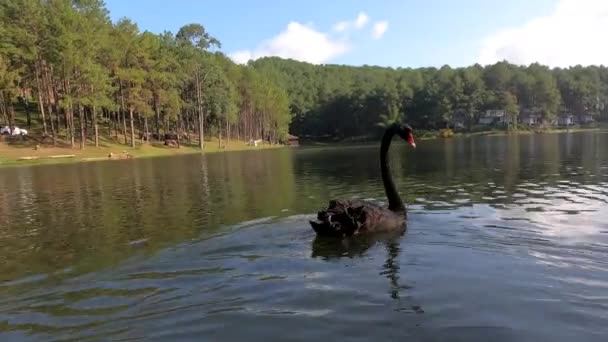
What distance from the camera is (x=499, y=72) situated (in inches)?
7121

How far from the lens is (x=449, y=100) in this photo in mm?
169125

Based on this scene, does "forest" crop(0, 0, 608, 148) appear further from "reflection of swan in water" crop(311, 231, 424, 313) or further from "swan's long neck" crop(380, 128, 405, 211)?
"reflection of swan in water" crop(311, 231, 424, 313)

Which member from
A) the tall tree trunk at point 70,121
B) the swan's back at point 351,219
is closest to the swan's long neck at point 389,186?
the swan's back at point 351,219

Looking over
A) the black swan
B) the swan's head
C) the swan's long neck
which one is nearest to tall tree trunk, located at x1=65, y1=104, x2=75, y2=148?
the swan's long neck

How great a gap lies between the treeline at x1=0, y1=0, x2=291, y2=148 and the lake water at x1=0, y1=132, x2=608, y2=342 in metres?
51.3

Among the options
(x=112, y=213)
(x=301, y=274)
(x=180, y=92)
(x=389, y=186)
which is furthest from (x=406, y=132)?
(x=180, y=92)

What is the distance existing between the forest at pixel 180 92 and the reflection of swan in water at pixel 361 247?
197 feet

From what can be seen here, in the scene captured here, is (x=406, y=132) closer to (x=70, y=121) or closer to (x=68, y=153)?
(x=68, y=153)

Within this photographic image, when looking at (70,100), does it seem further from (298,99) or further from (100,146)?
(298,99)

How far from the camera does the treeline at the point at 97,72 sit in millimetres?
63062

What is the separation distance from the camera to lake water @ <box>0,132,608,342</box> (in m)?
7.02

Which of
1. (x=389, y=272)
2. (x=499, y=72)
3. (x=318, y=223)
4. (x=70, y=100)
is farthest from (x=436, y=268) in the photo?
(x=499, y=72)

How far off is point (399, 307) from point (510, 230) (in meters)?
6.74

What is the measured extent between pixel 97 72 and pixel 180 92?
29718 mm
